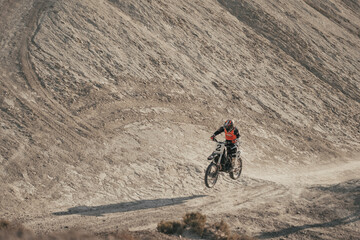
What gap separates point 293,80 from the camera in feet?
70.9

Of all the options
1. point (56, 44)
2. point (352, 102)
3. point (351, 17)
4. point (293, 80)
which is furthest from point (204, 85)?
point (351, 17)

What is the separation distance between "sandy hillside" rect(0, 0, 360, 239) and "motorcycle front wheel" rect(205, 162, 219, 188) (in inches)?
11.8

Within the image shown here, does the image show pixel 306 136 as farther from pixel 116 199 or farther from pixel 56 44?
pixel 56 44

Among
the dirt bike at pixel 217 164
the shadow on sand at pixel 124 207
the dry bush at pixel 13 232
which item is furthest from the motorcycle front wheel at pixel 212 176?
the dry bush at pixel 13 232

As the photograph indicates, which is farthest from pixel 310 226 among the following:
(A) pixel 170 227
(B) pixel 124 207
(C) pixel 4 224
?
(C) pixel 4 224

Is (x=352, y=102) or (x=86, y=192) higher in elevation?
(x=352, y=102)

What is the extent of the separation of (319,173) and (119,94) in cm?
931

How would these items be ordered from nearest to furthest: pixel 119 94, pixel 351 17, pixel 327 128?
pixel 119 94 < pixel 327 128 < pixel 351 17

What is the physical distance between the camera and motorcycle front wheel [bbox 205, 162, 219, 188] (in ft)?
37.8

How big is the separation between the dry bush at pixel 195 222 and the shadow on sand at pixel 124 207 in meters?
Result: 1.64

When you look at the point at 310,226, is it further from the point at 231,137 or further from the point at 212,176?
the point at 231,137

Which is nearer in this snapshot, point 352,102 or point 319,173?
point 319,173

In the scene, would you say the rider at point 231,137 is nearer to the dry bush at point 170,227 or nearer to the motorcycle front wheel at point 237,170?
the motorcycle front wheel at point 237,170

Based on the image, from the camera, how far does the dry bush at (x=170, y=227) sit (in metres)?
8.95
